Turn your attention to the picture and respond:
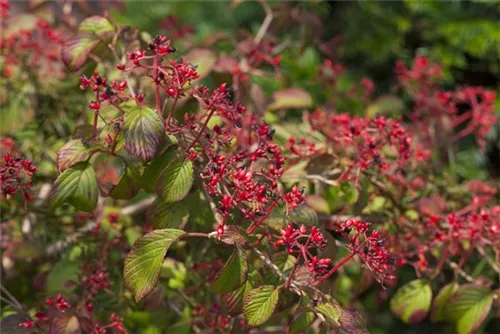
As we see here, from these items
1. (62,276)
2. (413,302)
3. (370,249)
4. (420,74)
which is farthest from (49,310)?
(420,74)

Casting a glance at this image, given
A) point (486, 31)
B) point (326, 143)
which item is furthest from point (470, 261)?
point (486, 31)

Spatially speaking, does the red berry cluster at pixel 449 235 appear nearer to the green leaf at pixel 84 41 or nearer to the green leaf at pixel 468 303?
the green leaf at pixel 468 303

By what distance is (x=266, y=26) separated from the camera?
178 centimetres

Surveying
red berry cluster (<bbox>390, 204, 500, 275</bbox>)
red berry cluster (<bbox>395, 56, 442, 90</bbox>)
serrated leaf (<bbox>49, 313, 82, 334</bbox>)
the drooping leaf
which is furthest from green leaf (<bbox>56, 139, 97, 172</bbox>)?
red berry cluster (<bbox>395, 56, 442, 90</bbox>)

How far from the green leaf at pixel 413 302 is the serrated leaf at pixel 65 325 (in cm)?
66

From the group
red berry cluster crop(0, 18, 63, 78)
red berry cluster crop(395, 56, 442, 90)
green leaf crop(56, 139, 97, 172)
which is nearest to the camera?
green leaf crop(56, 139, 97, 172)

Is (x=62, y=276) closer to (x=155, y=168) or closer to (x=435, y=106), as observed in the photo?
(x=155, y=168)

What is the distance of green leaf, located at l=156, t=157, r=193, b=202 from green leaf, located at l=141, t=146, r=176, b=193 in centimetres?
4

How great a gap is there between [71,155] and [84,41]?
262 mm

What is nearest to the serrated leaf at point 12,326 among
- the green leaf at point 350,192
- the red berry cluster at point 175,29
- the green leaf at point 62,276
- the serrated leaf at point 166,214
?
the green leaf at point 62,276

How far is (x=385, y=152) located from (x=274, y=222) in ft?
1.93

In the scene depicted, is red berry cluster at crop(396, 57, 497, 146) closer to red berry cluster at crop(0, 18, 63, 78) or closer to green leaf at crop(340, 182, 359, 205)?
green leaf at crop(340, 182, 359, 205)

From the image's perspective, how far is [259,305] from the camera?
951 mm

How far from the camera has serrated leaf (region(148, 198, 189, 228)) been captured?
1.10 m
